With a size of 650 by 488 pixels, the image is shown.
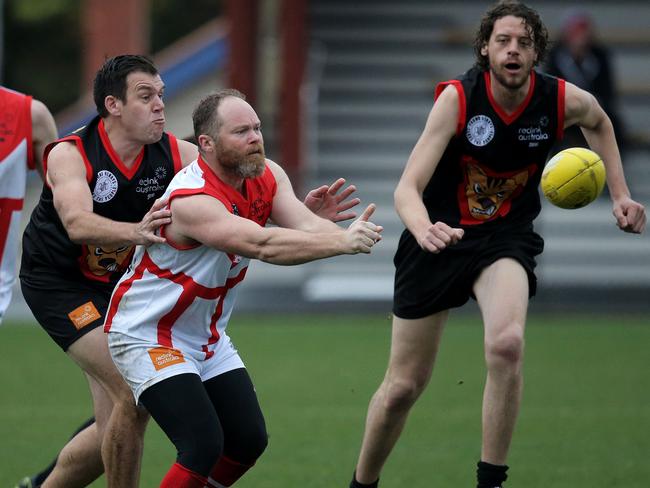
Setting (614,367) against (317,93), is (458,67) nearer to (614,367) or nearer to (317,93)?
(317,93)

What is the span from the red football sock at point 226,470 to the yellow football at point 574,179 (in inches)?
78.7

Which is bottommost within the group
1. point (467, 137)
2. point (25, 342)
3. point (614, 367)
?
point (25, 342)

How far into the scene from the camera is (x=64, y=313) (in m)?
5.79

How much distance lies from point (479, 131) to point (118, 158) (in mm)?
1730

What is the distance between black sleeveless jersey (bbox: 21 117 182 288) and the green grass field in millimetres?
1539

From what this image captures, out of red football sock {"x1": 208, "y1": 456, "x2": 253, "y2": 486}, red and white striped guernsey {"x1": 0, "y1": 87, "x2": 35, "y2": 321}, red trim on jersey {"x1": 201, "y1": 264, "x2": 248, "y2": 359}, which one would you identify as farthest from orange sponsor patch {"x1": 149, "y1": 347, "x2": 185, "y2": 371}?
red and white striped guernsey {"x1": 0, "y1": 87, "x2": 35, "y2": 321}

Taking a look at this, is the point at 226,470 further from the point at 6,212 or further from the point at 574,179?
the point at 574,179

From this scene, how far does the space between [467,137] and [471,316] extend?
28.0 feet

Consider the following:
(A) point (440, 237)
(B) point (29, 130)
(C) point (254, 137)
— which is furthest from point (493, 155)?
(B) point (29, 130)

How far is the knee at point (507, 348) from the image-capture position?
5.63m

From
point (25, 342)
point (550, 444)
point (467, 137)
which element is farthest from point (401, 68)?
point (467, 137)

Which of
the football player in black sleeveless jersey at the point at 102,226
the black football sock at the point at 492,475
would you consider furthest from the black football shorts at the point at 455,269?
the black football sock at the point at 492,475

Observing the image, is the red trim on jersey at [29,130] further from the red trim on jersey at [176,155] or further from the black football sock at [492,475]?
the black football sock at [492,475]

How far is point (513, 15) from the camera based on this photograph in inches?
240
